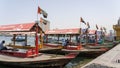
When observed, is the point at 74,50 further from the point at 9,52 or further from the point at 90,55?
the point at 9,52

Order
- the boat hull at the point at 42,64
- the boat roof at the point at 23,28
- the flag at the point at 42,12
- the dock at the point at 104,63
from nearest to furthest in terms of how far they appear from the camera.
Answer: the dock at the point at 104,63 < the boat hull at the point at 42,64 < the flag at the point at 42,12 < the boat roof at the point at 23,28

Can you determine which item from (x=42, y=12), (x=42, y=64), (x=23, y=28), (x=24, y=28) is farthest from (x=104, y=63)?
(x=23, y=28)

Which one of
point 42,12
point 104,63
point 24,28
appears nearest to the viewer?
point 104,63

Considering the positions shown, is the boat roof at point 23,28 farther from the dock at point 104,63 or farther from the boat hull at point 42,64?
the dock at point 104,63

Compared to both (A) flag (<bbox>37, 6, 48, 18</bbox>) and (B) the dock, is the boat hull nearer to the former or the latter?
(B) the dock

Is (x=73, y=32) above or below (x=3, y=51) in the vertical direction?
above

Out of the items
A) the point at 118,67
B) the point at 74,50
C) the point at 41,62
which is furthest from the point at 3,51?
the point at 118,67

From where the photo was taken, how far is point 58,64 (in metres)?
15.0

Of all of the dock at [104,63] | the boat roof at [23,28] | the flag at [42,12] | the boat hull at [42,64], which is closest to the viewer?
the dock at [104,63]

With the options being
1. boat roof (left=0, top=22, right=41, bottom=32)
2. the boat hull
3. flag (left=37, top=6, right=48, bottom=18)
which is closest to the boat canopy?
boat roof (left=0, top=22, right=41, bottom=32)

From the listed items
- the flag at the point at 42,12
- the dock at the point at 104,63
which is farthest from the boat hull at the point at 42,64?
the flag at the point at 42,12

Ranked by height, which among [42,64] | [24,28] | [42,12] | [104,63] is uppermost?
[42,12]

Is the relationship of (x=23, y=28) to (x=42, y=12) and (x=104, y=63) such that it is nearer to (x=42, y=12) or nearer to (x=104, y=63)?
(x=42, y=12)

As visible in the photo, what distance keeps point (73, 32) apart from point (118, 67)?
60.8ft
